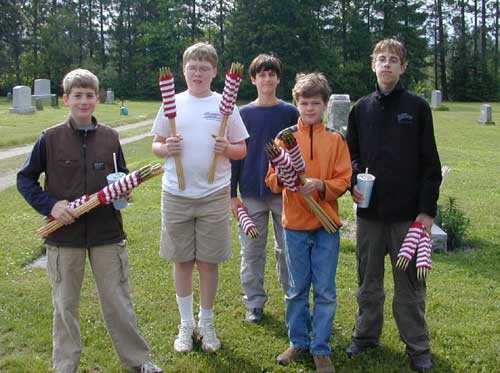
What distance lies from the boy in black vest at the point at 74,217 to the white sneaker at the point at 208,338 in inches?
25.2

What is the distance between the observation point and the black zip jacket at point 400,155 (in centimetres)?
340

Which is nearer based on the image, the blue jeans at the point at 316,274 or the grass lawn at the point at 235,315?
the blue jeans at the point at 316,274

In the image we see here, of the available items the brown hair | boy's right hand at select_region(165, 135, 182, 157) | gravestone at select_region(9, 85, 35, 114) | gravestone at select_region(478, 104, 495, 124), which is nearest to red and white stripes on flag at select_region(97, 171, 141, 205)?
boy's right hand at select_region(165, 135, 182, 157)

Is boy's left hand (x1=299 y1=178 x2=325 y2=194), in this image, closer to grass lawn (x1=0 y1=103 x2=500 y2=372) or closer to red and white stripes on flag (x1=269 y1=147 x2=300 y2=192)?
red and white stripes on flag (x1=269 y1=147 x2=300 y2=192)

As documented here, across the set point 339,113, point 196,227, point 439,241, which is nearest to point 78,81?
point 196,227

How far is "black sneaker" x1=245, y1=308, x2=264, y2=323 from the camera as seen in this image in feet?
14.1

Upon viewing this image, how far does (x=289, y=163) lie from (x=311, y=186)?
199 mm

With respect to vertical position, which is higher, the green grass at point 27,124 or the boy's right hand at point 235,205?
the green grass at point 27,124

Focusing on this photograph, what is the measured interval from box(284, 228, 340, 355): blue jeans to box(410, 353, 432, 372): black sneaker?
0.54m

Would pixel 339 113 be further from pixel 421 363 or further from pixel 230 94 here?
pixel 421 363

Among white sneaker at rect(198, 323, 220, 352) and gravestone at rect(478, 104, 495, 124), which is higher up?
gravestone at rect(478, 104, 495, 124)

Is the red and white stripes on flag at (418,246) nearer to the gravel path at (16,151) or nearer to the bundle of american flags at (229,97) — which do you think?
the bundle of american flags at (229,97)

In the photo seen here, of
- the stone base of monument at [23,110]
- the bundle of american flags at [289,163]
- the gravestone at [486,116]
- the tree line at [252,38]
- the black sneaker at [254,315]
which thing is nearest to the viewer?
the bundle of american flags at [289,163]


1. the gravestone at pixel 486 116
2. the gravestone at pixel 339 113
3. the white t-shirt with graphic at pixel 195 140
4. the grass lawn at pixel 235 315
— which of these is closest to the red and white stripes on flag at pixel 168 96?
the white t-shirt with graphic at pixel 195 140
